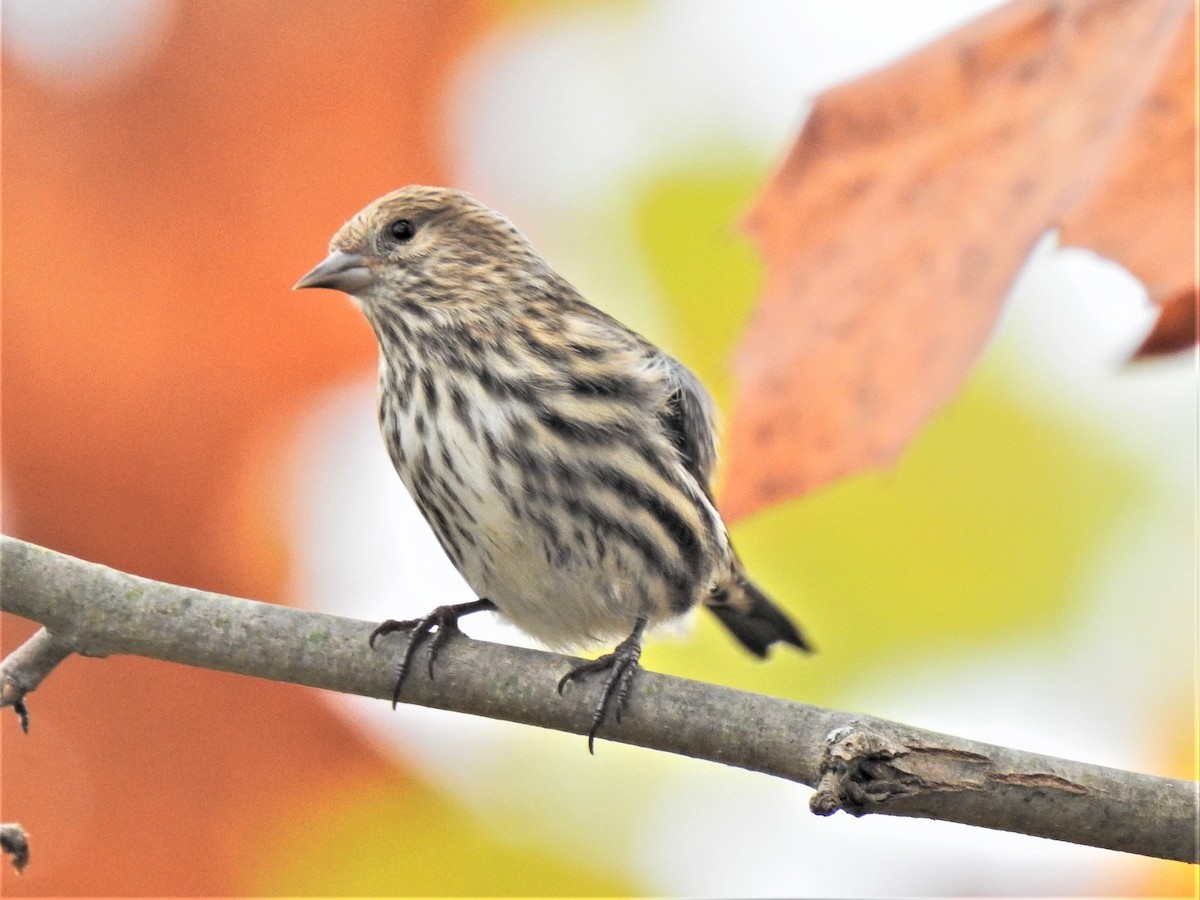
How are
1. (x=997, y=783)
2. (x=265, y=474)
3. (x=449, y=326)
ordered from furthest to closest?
(x=265, y=474) → (x=449, y=326) → (x=997, y=783)

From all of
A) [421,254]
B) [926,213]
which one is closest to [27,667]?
[421,254]

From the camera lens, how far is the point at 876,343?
193cm

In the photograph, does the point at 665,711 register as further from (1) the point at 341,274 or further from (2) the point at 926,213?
(1) the point at 341,274

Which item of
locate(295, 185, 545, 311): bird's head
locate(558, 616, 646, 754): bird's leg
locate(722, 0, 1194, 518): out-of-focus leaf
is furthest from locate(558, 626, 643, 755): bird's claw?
locate(295, 185, 545, 311): bird's head

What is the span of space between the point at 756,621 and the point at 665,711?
1321 mm

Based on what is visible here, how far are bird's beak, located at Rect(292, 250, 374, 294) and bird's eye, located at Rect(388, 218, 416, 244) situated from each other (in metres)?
0.12

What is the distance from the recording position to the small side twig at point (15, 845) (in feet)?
6.51

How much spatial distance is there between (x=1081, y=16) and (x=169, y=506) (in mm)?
2351

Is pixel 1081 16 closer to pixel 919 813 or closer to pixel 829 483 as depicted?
pixel 829 483

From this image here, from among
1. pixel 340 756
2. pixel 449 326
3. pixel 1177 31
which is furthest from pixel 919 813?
pixel 340 756

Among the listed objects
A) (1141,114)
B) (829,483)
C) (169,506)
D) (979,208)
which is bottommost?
(829,483)

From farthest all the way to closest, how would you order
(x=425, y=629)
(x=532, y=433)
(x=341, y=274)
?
(x=341, y=274)
(x=532, y=433)
(x=425, y=629)

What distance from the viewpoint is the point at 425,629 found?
8.72ft

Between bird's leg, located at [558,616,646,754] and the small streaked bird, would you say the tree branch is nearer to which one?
bird's leg, located at [558,616,646,754]
